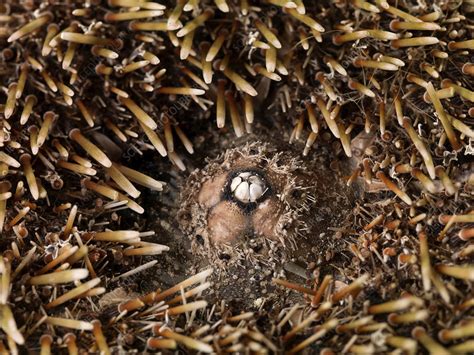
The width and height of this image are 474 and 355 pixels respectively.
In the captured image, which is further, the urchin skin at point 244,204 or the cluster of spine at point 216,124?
the urchin skin at point 244,204

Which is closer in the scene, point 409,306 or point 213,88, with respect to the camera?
point 409,306

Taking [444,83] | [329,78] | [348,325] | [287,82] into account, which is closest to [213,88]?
[287,82]

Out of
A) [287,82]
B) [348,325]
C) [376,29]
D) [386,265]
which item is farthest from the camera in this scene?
[287,82]

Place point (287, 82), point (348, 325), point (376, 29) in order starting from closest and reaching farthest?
1. point (348, 325)
2. point (376, 29)
3. point (287, 82)

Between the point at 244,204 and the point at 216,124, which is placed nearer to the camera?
the point at 244,204

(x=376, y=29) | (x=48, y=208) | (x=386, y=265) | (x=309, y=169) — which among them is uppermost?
(x=376, y=29)

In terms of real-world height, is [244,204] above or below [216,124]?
below

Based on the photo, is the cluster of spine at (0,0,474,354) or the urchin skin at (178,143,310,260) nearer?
the cluster of spine at (0,0,474,354)

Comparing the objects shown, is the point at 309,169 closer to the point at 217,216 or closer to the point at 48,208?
the point at 217,216
